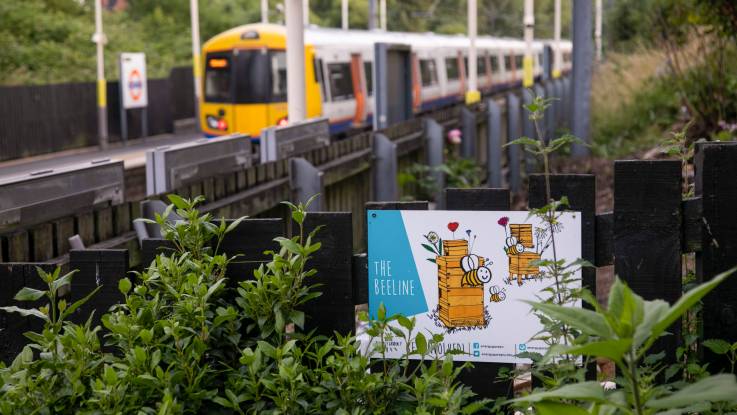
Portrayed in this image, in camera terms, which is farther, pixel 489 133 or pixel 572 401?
pixel 489 133

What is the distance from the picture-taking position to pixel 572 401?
11.3 ft

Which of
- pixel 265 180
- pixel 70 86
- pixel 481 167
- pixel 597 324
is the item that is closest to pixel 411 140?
pixel 481 167

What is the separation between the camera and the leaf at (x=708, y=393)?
8.13 feet

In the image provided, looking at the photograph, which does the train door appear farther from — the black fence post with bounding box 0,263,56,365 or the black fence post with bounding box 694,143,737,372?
the black fence post with bounding box 694,143,737,372

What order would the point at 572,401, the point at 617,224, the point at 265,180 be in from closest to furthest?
the point at 572,401
the point at 617,224
the point at 265,180

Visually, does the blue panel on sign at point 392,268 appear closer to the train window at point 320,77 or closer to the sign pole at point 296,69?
the sign pole at point 296,69

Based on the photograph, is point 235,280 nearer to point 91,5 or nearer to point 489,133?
point 489,133

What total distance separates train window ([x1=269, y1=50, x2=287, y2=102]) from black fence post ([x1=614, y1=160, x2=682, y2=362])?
65.8 feet

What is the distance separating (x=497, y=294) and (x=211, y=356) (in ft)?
3.17

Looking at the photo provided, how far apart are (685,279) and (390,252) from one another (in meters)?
1.06

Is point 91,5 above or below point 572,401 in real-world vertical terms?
above

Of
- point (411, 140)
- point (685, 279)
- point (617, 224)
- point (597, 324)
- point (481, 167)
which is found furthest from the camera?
point (481, 167)

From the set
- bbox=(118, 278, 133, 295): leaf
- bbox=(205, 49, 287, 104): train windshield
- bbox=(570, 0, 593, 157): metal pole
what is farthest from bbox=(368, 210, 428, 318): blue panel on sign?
bbox=(205, 49, 287, 104): train windshield

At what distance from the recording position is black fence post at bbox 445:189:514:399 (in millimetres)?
3969
